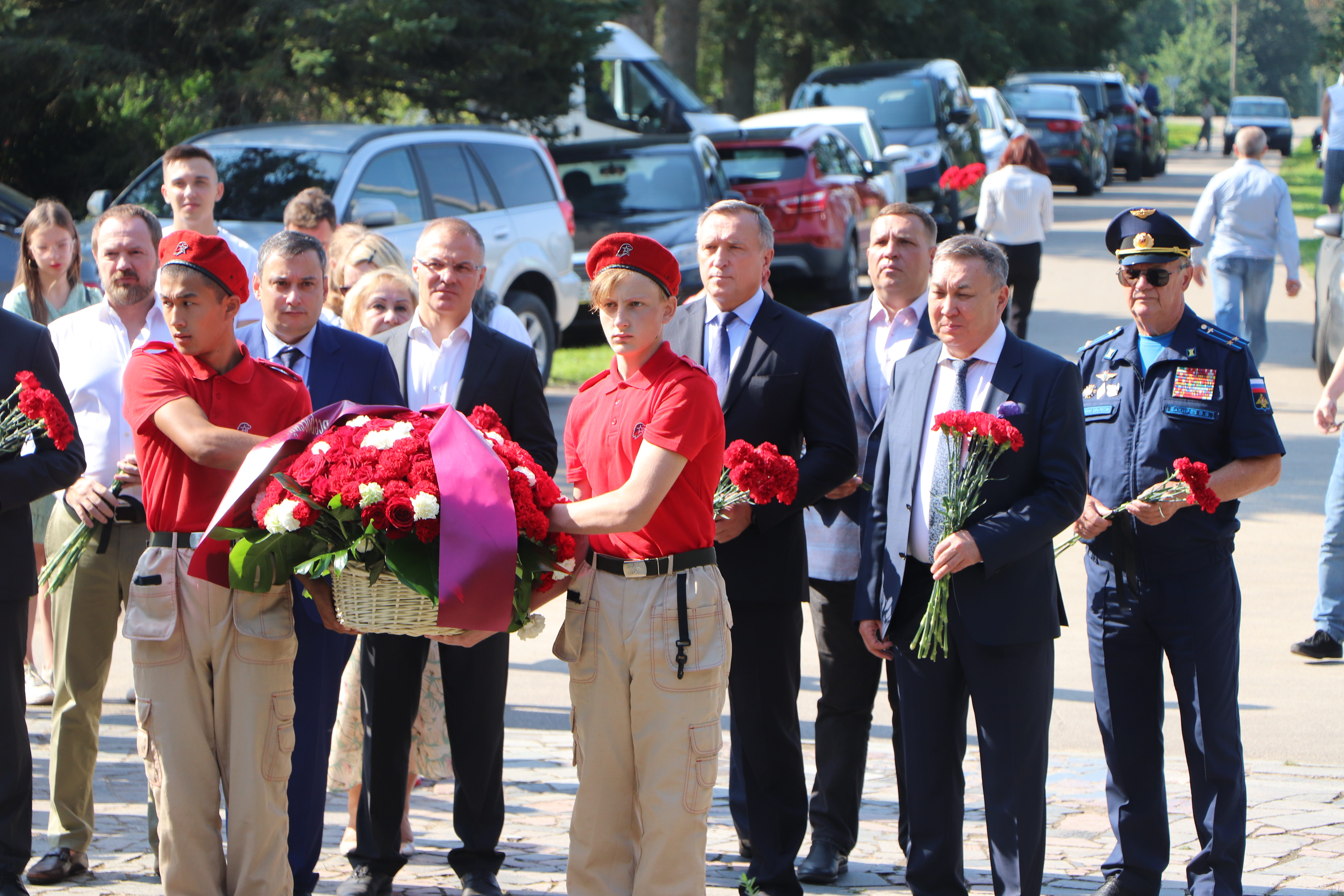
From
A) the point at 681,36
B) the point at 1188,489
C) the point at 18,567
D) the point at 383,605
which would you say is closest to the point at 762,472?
the point at 383,605

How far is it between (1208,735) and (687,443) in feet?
6.42

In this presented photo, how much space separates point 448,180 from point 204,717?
818 centimetres

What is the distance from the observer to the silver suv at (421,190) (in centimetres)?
1102

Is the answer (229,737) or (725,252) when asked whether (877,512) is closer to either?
(725,252)

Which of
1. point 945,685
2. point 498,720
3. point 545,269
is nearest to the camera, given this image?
point 945,685

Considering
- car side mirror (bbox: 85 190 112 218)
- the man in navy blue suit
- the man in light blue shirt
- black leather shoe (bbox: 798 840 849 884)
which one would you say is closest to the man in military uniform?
black leather shoe (bbox: 798 840 849 884)

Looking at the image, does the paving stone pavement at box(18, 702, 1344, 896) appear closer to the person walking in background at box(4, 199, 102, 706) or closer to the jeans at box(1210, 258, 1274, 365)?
the person walking in background at box(4, 199, 102, 706)

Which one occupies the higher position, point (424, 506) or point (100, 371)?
point (100, 371)

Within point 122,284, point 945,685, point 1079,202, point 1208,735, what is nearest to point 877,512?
point 945,685

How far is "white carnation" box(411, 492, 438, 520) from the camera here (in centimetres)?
375

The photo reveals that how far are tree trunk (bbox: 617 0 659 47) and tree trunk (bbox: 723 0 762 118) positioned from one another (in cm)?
511

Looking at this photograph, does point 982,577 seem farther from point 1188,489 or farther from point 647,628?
point 647,628

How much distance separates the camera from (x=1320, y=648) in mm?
7348

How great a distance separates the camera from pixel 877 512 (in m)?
4.69
